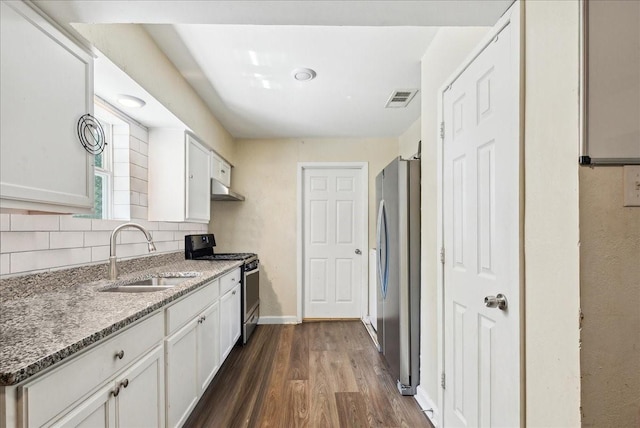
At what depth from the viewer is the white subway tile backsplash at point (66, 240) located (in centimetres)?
167

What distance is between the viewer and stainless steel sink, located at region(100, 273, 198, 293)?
1.88m

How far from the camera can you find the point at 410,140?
3.79 m

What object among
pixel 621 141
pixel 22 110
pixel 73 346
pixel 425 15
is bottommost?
pixel 73 346

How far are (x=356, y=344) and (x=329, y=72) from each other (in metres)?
2.63

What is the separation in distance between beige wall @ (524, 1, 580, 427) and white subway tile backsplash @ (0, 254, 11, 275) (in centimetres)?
212

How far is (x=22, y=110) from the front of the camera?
1.10 m

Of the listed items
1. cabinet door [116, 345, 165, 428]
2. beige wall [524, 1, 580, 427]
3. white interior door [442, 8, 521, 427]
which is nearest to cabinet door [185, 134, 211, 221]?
cabinet door [116, 345, 165, 428]

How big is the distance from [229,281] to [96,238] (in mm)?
1144

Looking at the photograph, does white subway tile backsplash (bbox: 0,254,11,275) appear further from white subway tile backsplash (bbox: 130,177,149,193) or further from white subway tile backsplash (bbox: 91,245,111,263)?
white subway tile backsplash (bbox: 130,177,149,193)

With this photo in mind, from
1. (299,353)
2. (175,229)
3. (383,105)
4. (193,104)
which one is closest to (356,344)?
(299,353)

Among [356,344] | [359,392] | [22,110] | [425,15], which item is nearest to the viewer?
[22,110]

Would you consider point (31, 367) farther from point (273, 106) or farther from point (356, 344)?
point (356, 344)

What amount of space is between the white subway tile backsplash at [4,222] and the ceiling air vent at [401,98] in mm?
2707

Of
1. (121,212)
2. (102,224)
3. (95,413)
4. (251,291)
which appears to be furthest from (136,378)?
(251,291)
